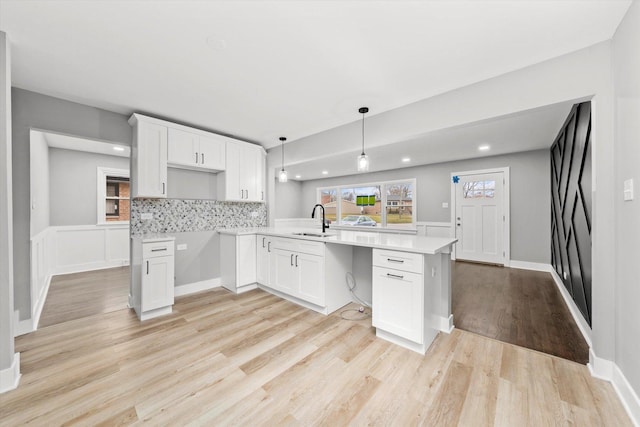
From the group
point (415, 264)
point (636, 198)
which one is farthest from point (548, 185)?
point (415, 264)

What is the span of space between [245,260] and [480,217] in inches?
196

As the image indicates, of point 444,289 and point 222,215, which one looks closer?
point 444,289

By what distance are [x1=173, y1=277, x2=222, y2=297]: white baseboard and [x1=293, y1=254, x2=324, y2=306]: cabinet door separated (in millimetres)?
1564

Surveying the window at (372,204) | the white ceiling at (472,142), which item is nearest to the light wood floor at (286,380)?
the white ceiling at (472,142)

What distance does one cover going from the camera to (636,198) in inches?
57.1

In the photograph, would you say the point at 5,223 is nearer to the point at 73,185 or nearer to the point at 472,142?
the point at 73,185

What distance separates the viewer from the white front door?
530cm

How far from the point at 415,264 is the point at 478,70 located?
174 cm

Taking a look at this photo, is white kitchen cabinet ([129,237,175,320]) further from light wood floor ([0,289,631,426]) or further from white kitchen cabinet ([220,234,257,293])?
white kitchen cabinet ([220,234,257,293])

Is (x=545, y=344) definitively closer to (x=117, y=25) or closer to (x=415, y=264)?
(x=415, y=264)

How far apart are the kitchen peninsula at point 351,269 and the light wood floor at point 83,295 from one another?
1451mm

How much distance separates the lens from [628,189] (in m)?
1.52

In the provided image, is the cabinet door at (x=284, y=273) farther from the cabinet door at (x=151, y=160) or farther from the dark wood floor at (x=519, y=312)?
the dark wood floor at (x=519, y=312)

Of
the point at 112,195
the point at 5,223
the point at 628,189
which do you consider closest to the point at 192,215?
the point at 5,223
